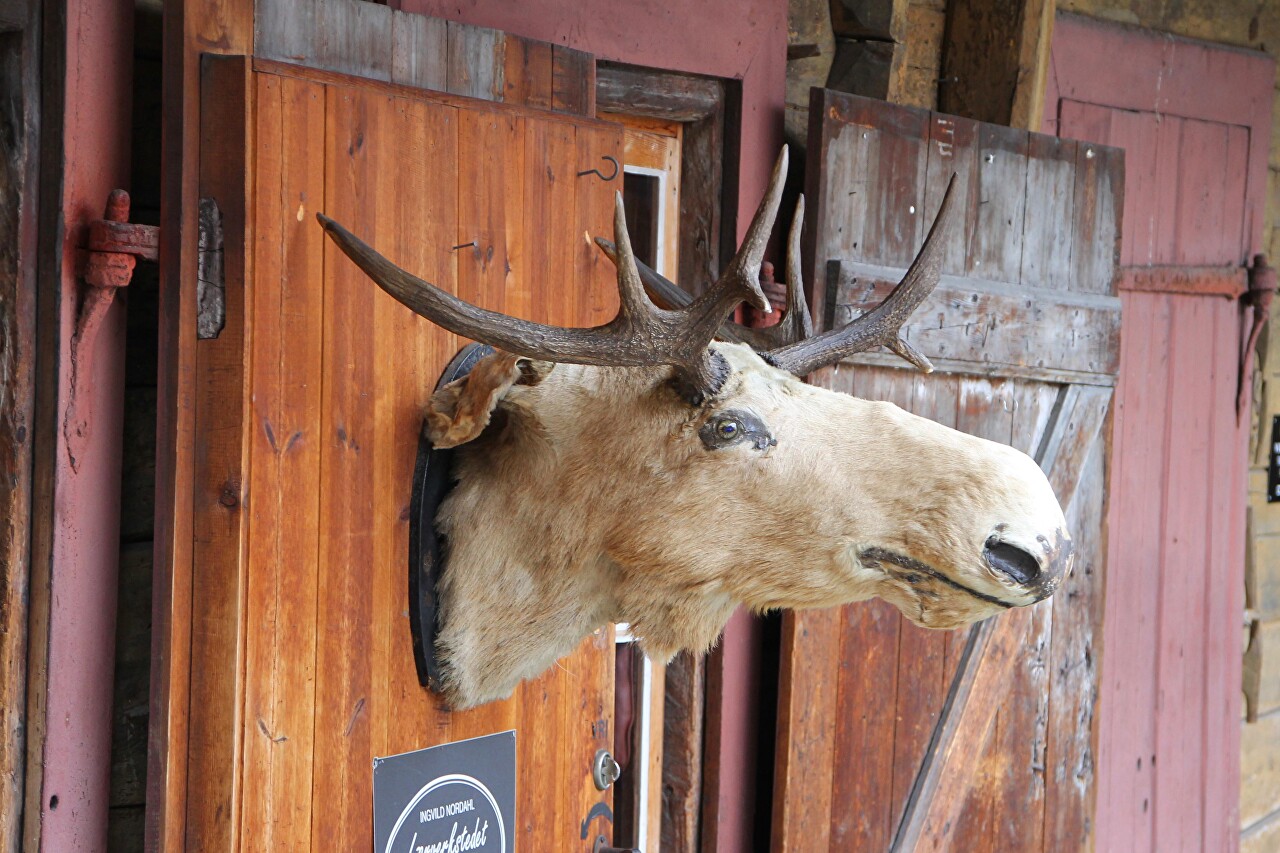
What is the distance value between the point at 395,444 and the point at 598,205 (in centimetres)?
63

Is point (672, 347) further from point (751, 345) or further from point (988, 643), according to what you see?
point (988, 643)

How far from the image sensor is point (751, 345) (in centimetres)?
237

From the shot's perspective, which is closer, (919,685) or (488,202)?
(488,202)

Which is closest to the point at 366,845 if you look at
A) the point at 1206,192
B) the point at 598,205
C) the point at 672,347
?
the point at 672,347

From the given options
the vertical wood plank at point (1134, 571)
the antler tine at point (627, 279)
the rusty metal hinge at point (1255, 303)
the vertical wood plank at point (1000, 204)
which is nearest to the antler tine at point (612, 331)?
the antler tine at point (627, 279)

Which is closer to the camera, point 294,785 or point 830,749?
point 294,785

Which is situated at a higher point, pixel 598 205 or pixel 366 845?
pixel 598 205

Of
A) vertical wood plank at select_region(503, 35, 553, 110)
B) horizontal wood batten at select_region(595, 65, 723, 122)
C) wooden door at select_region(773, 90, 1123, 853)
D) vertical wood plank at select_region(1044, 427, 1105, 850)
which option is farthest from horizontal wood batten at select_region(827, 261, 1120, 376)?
vertical wood plank at select_region(503, 35, 553, 110)

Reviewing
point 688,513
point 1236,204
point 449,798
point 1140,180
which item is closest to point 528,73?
point 688,513

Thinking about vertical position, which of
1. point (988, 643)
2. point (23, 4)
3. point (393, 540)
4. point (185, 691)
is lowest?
point (988, 643)

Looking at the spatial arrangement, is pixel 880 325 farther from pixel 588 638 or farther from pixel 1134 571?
pixel 1134 571

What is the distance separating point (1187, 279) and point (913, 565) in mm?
2855

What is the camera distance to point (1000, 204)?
3.42 metres

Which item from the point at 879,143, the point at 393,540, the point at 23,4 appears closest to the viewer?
the point at 23,4
